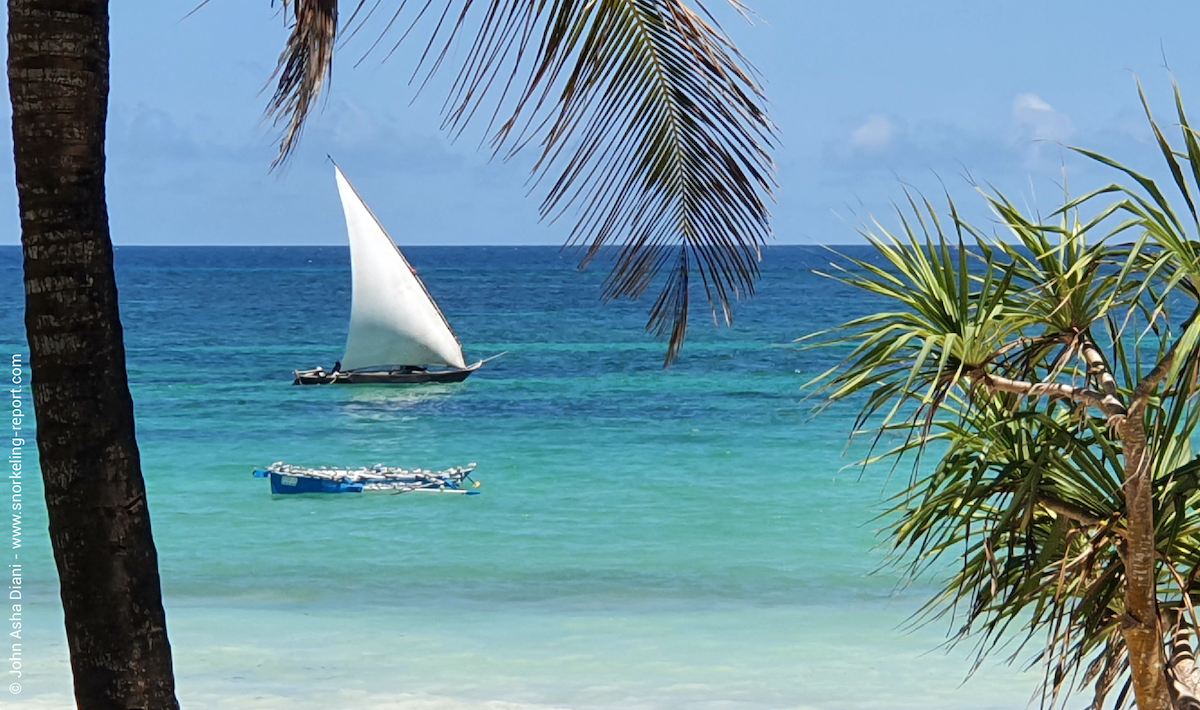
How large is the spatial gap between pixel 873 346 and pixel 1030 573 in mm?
799

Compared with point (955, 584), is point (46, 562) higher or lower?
lower

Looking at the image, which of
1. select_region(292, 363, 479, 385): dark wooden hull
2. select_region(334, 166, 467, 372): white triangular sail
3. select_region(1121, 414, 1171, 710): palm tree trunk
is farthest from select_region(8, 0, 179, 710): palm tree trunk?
select_region(292, 363, 479, 385): dark wooden hull

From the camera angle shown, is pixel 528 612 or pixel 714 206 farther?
pixel 528 612

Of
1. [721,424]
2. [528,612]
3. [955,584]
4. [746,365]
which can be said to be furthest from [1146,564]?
[746,365]

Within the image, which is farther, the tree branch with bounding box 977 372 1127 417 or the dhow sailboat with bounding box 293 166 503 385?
the dhow sailboat with bounding box 293 166 503 385

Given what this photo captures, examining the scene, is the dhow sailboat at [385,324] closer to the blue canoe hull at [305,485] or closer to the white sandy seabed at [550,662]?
the blue canoe hull at [305,485]

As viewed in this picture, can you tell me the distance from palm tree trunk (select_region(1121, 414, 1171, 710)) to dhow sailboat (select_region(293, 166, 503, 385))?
23.3 m

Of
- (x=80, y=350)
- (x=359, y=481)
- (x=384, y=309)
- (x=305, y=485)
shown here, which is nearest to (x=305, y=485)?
(x=305, y=485)

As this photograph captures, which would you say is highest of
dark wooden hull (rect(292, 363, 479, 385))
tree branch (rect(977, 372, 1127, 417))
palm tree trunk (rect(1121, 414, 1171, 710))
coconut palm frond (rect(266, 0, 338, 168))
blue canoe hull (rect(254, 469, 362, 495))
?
coconut palm frond (rect(266, 0, 338, 168))

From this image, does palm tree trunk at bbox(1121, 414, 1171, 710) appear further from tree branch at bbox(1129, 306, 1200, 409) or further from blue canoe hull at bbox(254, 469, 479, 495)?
blue canoe hull at bbox(254, 469, 479, 495)

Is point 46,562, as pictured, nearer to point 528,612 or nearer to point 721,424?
point 528,612

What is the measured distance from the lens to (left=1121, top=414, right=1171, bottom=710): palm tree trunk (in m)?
3.26

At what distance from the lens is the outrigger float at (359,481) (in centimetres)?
1606

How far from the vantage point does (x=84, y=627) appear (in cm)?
257
